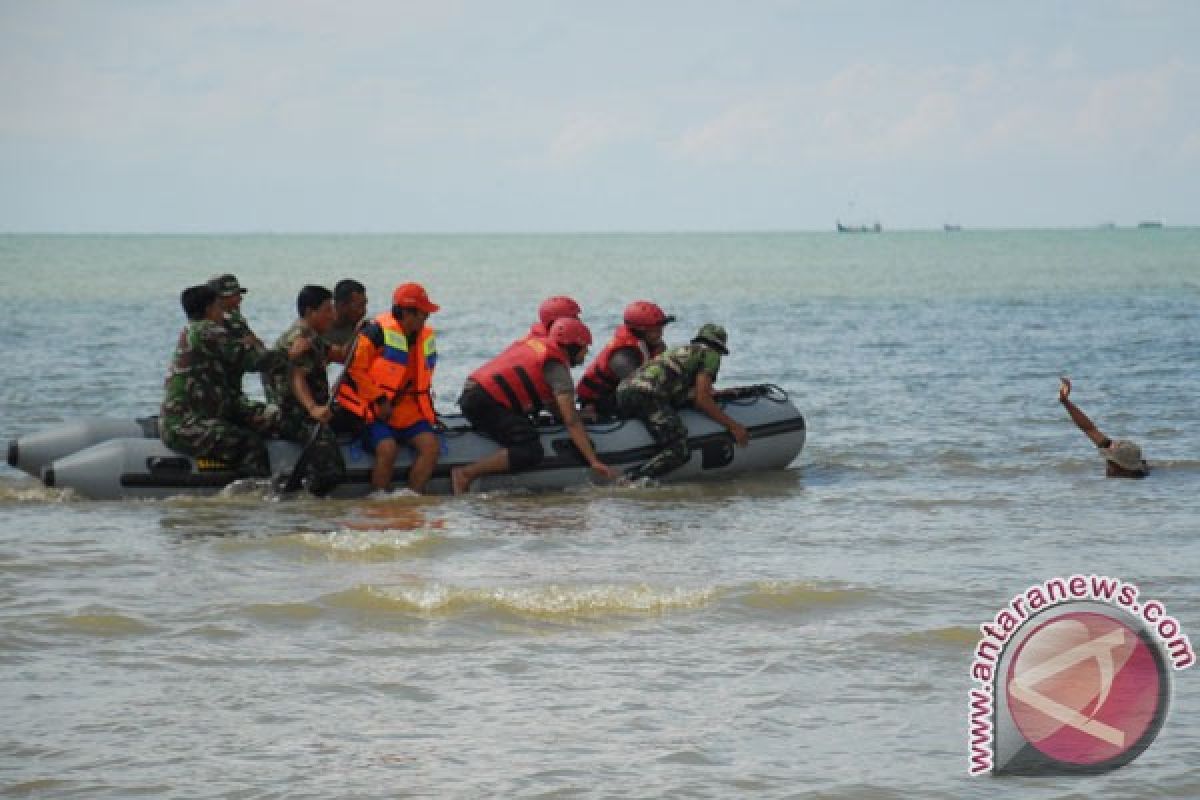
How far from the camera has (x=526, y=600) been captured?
797 centimetres

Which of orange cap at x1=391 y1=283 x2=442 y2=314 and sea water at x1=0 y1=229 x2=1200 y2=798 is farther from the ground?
orange cap at x1=391 y1=283 x2=442 y2=314

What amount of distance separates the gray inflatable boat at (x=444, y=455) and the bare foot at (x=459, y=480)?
4cm

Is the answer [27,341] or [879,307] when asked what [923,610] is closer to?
[27,341]

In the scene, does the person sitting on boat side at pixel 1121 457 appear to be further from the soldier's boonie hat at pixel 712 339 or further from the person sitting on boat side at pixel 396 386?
the person sitting on boat side at pixel 396 386

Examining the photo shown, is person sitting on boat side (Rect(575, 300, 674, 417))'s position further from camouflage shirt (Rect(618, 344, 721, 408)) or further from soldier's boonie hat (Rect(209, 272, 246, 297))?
soldier's boonie hat (Rect(209, 272, 246, 297))

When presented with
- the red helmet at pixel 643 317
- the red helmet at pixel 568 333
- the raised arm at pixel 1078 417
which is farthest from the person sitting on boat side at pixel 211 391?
the raised arm at pixel 1078 417

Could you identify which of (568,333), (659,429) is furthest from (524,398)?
(659,429)

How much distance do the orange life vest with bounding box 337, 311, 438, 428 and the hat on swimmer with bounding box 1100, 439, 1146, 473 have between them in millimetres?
5237

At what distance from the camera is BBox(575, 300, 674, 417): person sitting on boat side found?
12.5 meters

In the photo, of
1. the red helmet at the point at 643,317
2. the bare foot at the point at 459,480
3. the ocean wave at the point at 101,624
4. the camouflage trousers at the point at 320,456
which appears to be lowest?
the ocean wave at the point at 101,624

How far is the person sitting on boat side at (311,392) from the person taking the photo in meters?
10.9

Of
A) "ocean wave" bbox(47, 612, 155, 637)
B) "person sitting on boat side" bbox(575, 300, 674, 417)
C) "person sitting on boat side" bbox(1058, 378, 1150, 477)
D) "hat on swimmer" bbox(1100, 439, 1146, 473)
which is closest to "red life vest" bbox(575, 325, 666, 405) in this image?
"person sitting on boat side" bbox(575, 300, 674, 417)

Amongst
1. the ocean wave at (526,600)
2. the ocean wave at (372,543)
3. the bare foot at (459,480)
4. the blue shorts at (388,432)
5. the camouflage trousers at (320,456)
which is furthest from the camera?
the bare foot at (459,480)

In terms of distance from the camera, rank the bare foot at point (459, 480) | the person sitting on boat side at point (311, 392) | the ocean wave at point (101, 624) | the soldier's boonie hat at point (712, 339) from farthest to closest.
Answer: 1. the soldier's boonie hat at point (712, 339)
2. the bare foot at point (459, 480)
3. the person sitting on boat side at point (311, 392)
4. the ocean wave at point (101, 624)
